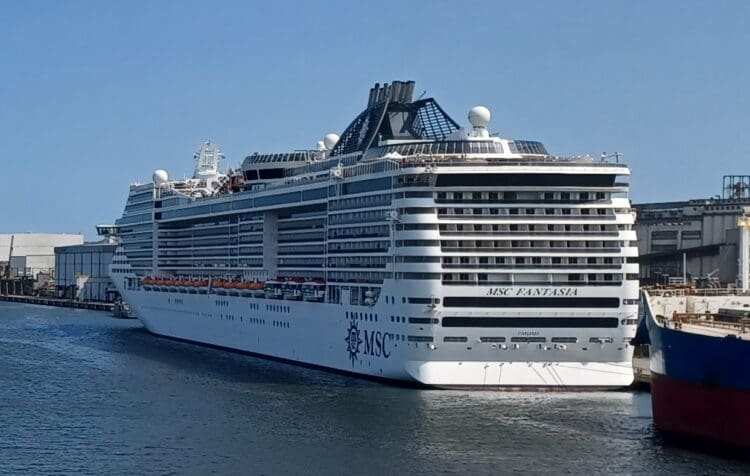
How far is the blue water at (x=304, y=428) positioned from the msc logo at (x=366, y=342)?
4.29ft

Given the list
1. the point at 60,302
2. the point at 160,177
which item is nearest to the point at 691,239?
the point at 160,177

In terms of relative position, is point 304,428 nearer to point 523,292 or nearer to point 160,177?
point 523,292

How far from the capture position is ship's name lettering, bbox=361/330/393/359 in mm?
47750

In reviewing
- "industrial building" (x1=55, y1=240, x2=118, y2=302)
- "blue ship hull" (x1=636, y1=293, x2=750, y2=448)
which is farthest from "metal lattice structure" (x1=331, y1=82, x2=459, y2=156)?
"industrial building" (x1=55, y1=240, x2=118, y2=302)

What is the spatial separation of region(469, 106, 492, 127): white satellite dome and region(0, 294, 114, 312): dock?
81.3 m

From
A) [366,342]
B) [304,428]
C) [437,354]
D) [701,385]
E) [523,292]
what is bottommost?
[304,428]

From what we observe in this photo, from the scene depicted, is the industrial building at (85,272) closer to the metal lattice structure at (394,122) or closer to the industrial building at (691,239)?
the industrial building at (691,239)

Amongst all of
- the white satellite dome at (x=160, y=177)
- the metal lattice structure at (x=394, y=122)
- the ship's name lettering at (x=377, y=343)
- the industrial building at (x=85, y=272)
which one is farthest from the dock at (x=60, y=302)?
the ship's name lettering at (x=377, y=343)

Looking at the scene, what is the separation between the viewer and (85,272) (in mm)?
156125

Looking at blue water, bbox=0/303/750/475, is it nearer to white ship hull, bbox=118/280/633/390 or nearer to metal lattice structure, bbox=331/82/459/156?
white ship hull, bbox=118/280/633/390

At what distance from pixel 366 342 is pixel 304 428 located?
9.96 metres

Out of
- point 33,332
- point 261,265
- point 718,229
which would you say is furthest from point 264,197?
point 718,229

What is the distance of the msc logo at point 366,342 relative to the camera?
47.9 meters

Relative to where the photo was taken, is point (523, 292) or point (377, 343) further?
point (377, 343)
